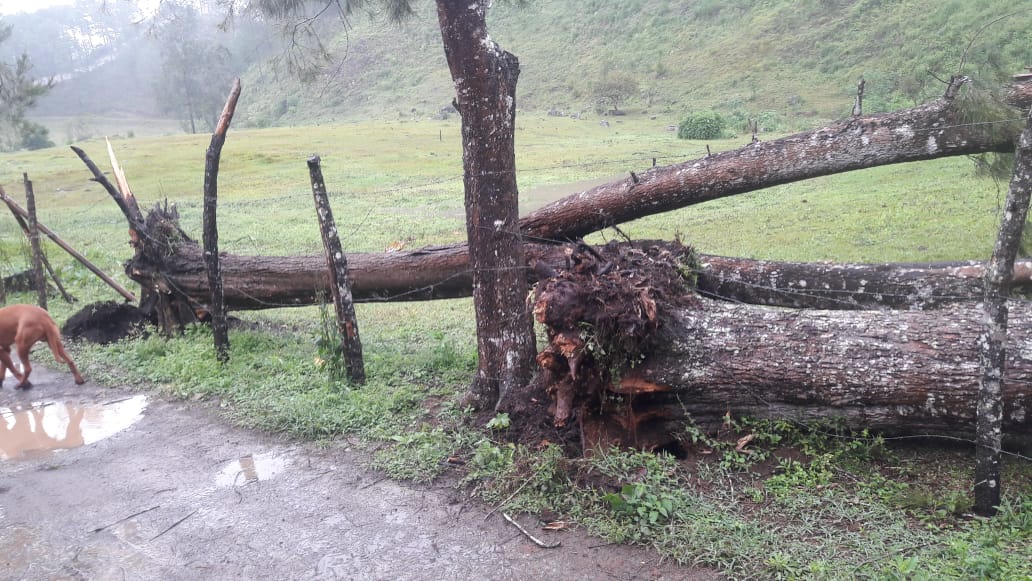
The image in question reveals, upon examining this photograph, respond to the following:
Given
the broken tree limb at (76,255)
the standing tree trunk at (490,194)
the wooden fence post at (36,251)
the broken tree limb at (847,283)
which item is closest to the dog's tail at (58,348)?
the broken tree limb at (76,255)

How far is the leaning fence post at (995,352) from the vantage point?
12.2 feet

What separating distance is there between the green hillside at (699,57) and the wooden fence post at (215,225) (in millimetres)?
3306

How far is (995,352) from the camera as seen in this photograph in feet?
12.4

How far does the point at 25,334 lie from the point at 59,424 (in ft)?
4.28

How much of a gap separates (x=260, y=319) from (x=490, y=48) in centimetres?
540

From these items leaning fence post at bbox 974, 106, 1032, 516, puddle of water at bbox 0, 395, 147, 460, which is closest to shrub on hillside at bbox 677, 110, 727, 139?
puddle of water at bbox 0, 395, 147, 460

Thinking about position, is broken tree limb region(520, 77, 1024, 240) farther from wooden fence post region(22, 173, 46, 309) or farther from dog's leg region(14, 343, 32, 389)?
wooden fence post region(22, 173, 46, 309)

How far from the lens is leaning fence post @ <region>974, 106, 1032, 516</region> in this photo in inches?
146

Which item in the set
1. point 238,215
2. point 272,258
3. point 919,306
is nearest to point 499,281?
point 919,306

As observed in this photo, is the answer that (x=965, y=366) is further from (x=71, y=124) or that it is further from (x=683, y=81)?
(x=71, y=124)

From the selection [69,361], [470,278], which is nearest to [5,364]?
[69,361]

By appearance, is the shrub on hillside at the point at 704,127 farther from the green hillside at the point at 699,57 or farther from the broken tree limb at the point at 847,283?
the broken tree limb at the point at 847,283

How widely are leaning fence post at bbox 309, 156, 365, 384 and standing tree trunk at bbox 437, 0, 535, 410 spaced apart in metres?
1.37

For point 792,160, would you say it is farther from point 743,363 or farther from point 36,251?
point 36,251
